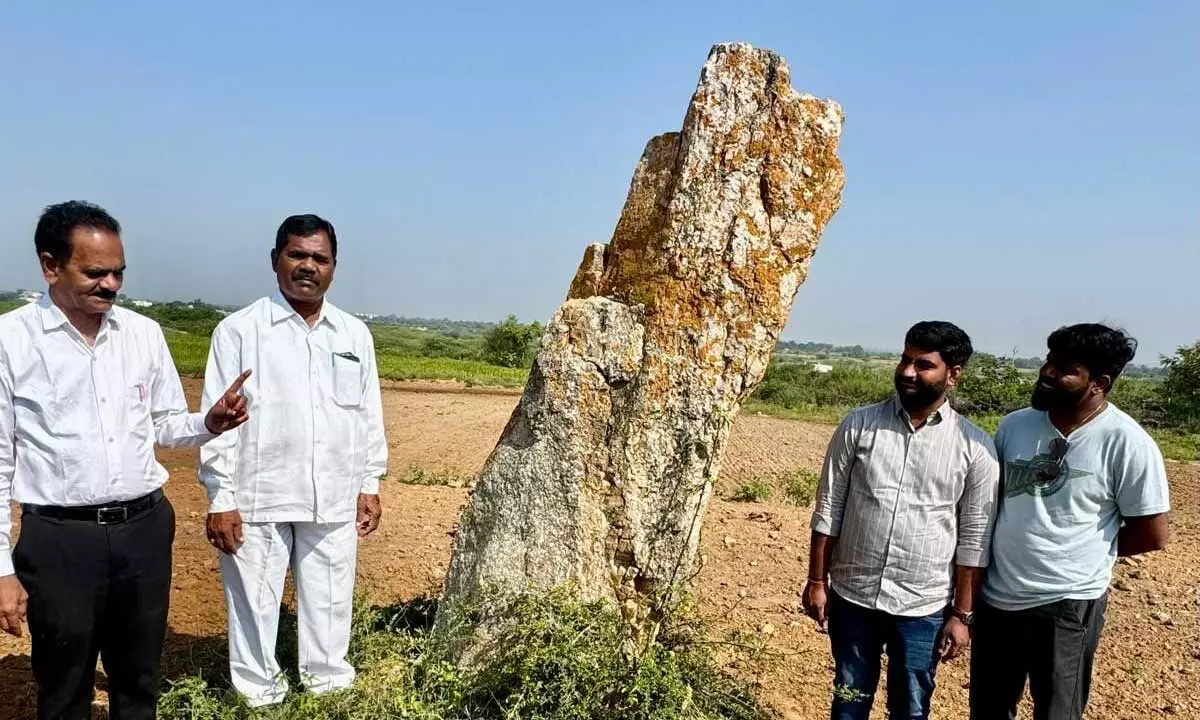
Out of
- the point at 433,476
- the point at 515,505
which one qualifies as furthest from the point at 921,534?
the point at 433,476

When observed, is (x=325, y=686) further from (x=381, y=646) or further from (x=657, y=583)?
(x=657, y=583)

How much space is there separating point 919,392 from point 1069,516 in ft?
2.37

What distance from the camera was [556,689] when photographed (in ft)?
10.7

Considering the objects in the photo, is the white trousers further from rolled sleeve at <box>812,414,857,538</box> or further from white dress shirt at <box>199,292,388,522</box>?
rolled sleeve at <box>812,414,857,538</box>

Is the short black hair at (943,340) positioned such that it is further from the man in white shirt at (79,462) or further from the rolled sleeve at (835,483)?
the man in white shirt at (79,462)

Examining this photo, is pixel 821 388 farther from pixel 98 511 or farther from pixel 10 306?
pixel 98 511

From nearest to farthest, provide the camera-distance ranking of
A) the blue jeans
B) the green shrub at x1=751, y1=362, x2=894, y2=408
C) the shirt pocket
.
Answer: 1. the blue jeans
2. the shirt pocket
3. the green shrub at x1=751, y1=362, x2=894, y2=408

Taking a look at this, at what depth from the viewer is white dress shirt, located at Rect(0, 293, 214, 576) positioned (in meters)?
Answer: 2.71

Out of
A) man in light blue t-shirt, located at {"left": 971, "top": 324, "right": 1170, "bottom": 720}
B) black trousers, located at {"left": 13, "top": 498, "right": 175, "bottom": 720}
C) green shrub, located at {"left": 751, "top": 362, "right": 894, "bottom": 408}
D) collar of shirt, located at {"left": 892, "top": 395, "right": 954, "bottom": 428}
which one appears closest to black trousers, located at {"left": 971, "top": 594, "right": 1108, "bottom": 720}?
man in light blue t-shirt, located at {"left": 971, "top": 324, "right": 1170, "bottom": 720}

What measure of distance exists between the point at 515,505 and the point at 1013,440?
218 centimetres

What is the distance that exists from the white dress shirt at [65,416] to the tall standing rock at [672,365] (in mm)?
1589

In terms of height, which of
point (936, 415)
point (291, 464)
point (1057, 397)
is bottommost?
point (291, 464)

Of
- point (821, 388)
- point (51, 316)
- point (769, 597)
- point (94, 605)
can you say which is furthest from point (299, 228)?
point (821, 388)

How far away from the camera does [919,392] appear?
9.80 feet
